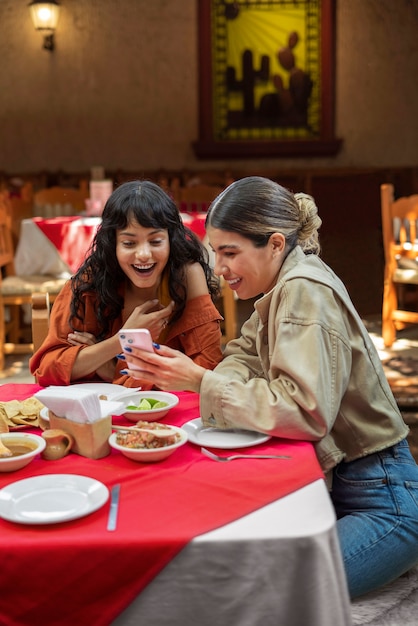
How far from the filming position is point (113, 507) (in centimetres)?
128

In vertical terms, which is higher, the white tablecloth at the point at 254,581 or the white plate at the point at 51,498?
the white plate at the point at 51,498

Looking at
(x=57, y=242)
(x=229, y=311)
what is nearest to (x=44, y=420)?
(x=57, y=242)

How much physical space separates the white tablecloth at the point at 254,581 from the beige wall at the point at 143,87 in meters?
7.07

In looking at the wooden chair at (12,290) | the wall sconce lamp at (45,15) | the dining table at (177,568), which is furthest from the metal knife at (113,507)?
the wall sconce lamp at (45,15)

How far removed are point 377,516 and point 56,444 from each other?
696mm

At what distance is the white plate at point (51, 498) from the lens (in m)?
1.23

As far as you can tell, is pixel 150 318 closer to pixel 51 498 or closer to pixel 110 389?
pixel 110 389

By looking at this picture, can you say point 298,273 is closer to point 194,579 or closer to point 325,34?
point 194,579

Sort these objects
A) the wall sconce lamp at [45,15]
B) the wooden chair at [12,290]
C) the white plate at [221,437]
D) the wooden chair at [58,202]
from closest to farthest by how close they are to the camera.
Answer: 1. the white plate at [221,437]
2. the wooden chair at [12,290]
3. the wooden chair at [58,202]
4. the wall sconce lamp at [45,15]

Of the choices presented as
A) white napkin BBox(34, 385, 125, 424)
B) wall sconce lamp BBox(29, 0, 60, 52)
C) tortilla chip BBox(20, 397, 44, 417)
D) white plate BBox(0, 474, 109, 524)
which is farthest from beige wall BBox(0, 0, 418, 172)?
white plate BBox(0, 474, 109, 524)

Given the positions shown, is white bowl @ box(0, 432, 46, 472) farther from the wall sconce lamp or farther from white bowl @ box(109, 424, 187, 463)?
the wall sconce lamp

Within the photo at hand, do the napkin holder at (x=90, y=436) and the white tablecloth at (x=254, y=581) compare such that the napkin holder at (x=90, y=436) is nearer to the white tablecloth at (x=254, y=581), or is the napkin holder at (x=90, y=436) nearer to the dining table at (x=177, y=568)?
the dining table at (x=177, y=568)

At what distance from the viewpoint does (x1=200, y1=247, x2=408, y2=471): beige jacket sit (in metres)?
1.59

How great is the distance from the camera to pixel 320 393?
1581 millimetres
